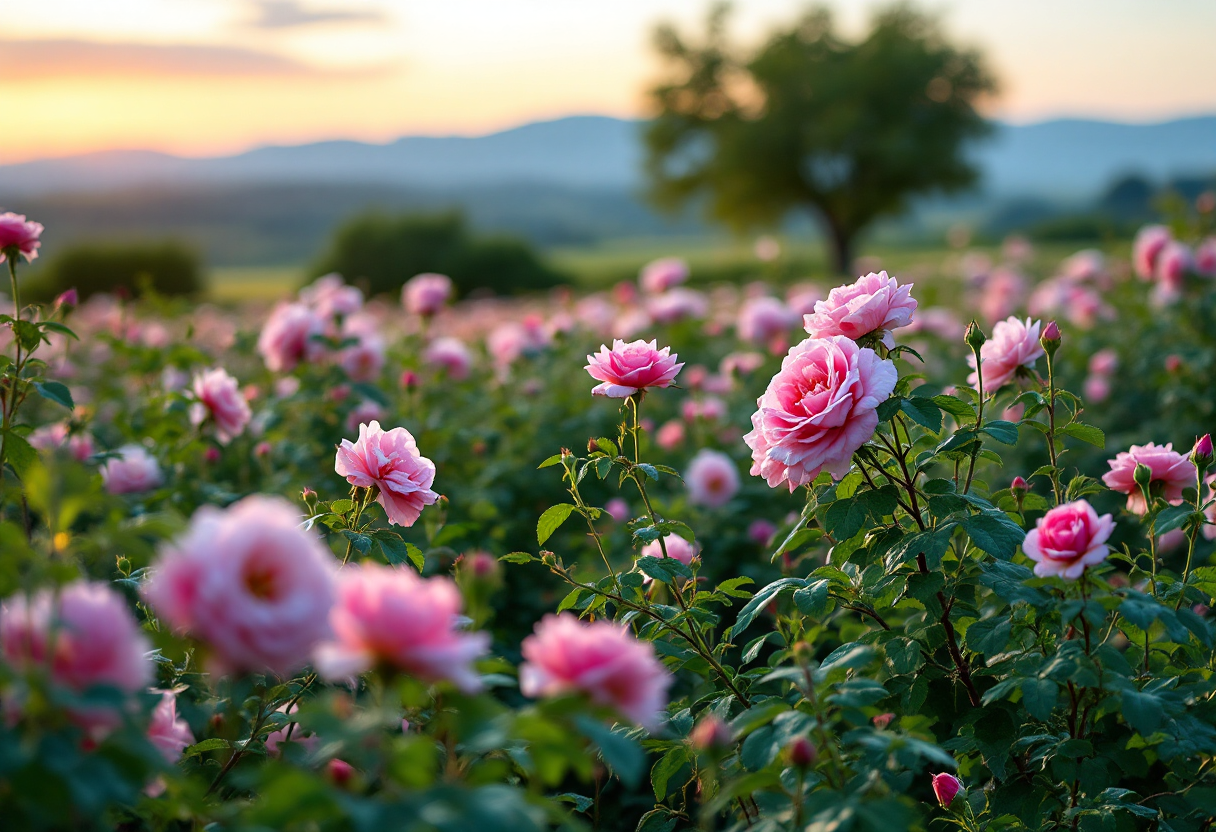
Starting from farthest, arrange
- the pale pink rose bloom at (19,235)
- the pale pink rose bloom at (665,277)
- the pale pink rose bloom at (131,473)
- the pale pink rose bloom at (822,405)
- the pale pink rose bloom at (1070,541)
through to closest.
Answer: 1. the pale pink rose bloom at (665,277)
2. the pale pink rose bloom at (131,473)
3. the pale pink rose bloom at (19,235)
4. the pale pink rose bloom at (822,405)
5. the pale pink rose bloom at (1070,541)

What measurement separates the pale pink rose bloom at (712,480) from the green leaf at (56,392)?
2008 mm

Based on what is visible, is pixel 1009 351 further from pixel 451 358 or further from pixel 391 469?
pixel 451 358

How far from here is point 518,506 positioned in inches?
146

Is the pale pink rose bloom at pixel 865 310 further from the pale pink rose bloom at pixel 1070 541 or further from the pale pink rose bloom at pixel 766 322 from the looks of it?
the pale pink rose bloom at pixel 766 322

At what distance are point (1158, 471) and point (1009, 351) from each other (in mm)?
363

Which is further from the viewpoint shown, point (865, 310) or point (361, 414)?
point (361, 414)

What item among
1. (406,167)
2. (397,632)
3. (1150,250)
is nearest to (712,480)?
(397,632)

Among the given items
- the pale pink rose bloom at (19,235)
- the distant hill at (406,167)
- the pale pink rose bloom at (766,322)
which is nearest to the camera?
the pale pink rose bloom at (19,235)

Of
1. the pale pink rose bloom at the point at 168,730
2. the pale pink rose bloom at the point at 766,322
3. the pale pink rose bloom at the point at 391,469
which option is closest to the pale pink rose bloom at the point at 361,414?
the pale pink rose bloom at the point at 391,469

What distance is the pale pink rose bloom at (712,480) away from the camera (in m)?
3.28

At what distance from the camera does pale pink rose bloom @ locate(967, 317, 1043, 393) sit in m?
1.76

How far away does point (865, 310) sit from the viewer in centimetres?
149

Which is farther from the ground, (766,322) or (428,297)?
(428,297)

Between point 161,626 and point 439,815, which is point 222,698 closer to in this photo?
point 161,626
